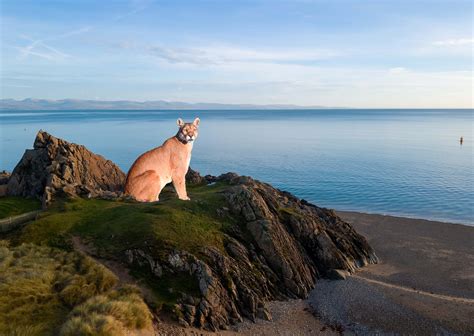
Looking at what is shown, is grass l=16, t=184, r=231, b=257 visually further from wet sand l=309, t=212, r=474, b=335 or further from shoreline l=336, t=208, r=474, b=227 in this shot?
shoreline l=336, t=208, r=474, b=227

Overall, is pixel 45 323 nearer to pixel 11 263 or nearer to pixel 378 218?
pixel 11 263

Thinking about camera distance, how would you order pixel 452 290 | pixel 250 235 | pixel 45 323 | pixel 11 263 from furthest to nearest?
pixel 452 290
pixel 250 235
pixel 11 263
pixel 45 323

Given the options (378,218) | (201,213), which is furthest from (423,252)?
(201,213)

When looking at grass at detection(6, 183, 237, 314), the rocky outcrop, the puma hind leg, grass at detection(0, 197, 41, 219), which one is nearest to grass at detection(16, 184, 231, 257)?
grass at detection(6, 183, 237, 314)

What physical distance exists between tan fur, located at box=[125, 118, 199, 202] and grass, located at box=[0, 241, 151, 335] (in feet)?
23.1

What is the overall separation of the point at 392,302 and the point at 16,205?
20.6 meters

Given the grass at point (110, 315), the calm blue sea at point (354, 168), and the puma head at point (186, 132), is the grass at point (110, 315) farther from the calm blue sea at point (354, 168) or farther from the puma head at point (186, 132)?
the calm blue sea at point (354, 168)

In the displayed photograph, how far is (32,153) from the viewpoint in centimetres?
2725

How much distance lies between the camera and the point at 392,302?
19453mm

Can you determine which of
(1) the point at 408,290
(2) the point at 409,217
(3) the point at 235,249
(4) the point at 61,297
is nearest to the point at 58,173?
(4) the point at 61,297

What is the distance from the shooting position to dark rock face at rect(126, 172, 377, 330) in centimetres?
1625

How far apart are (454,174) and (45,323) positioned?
6403 cm

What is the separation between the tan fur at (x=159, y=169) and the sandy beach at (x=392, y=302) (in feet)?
30.8

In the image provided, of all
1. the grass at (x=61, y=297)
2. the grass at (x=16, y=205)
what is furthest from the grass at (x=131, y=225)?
the grass at (x=16, y=205)
